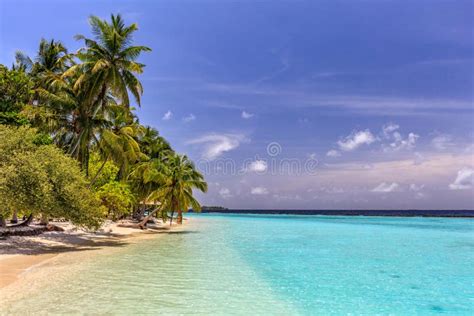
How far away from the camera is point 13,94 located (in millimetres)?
20000

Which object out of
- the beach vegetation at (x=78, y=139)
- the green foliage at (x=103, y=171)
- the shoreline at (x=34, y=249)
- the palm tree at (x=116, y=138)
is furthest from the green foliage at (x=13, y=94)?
the green foliage at (x=103, y=171)

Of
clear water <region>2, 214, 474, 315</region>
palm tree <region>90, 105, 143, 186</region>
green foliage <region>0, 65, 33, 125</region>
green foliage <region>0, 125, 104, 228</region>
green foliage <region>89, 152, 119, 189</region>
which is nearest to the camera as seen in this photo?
clear water <region>2, 214, 474, 315</region>

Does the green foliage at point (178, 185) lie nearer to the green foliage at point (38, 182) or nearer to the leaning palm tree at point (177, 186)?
the leaning palm tree at point (177, 186)

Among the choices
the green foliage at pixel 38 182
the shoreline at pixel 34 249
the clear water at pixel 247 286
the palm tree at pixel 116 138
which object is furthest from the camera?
the palm tree at pixel 116 138

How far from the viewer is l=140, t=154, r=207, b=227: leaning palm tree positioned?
34688mm

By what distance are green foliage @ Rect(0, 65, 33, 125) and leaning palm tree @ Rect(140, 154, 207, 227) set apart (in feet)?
48.5

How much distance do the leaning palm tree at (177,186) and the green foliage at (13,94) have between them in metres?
14.8

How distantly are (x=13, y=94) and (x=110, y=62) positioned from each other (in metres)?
5.85

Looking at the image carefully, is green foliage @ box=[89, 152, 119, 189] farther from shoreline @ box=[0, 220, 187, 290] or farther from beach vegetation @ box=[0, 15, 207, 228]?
shoreline @ box=[0, 220, 187, 290]

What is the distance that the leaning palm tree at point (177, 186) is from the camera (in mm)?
34688

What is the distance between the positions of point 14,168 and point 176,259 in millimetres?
7417

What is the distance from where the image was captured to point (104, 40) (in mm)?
23234

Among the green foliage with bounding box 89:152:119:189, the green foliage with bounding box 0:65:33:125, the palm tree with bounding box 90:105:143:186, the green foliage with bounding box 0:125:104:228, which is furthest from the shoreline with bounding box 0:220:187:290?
the green foliage with bounding box 89:152:119:189

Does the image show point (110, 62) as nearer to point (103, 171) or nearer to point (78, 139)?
point (78, 139)
